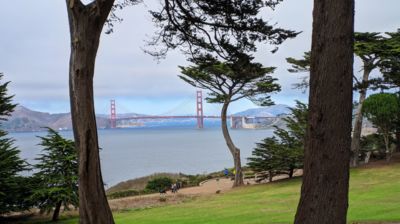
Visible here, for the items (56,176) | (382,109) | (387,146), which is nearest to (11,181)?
(56,176)

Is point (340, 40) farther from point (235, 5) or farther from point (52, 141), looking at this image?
point (52, 141)

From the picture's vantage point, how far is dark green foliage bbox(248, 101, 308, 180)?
26438 mm

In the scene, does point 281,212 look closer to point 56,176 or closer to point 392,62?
point 56,176

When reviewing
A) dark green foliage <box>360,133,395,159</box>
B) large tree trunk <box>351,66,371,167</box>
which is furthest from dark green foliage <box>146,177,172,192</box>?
dark green foliage <box>360,133,395,159</box>

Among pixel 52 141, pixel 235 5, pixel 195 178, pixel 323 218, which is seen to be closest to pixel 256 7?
pixel 235 5

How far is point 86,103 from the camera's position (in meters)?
5.62

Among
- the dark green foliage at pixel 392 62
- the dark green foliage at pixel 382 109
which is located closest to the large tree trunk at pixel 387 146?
the dark green foliage at pixel 382 109

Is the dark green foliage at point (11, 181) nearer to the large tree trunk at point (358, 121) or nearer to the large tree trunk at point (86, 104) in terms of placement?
the large tree trunk at point (86, 104)

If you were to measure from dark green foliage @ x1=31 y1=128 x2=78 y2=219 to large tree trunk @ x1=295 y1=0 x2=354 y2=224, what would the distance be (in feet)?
48.1

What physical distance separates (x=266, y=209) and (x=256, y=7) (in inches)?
313

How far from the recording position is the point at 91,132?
564 cm

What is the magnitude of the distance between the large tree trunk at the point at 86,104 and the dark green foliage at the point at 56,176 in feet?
40.5

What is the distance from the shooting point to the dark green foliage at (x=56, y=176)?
17531 millimetres

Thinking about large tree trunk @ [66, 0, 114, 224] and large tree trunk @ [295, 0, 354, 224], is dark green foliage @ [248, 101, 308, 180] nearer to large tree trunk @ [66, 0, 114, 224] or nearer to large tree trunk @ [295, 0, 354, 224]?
large tree trunk @ [66, 0, 114, 224]
